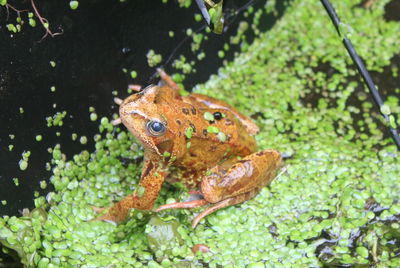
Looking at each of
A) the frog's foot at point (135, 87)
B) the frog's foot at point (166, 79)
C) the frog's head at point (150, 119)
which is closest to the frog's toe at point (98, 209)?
the frog's head at point (150, 119)

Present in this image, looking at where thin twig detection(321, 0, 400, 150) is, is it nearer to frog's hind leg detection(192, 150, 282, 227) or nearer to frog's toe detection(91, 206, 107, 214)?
frog's hind leg detection(192, 150, 282, 227)

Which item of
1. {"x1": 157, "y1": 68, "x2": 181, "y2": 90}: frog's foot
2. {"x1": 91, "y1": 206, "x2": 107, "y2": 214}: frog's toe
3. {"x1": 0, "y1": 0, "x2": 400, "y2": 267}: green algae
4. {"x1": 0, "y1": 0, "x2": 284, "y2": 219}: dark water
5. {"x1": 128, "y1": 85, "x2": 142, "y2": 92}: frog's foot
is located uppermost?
{"x1": 0, "y1": 0, "x2": 284, "y2": 219}: dark water

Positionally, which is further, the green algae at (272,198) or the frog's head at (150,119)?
the green algae at (272,198)

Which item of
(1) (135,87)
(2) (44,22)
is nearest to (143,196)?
(1) (135,87)

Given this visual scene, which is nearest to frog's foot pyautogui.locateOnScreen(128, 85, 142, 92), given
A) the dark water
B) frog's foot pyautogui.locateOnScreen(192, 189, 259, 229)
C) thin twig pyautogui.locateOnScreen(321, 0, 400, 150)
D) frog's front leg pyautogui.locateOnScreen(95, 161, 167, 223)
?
the dark water

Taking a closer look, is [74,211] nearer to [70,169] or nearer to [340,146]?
[70,169]

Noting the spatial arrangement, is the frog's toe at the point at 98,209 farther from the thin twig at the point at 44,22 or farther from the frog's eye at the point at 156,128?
the thin twig at the point at 44,22

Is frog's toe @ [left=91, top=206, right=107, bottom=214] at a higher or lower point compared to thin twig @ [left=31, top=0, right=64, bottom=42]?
lower
